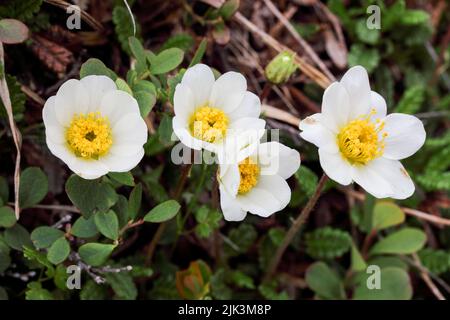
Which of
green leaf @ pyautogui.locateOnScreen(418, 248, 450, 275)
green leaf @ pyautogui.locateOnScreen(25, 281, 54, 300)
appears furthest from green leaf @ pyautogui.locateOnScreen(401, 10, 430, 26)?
green leaf @ pyautogui.locateOnScreen(25, 281, 54, 300)

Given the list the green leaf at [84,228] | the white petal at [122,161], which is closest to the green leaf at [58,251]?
the green leaf at [84,228]

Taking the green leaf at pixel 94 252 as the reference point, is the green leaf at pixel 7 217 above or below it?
above

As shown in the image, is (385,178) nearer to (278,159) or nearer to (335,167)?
(335,167)

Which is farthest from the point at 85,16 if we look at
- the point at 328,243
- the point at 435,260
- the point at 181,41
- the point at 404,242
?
the point at 435,260

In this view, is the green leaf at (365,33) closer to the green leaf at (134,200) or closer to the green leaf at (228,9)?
the green leaf at (228,9)

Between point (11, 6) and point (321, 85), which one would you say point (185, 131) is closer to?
point (11, 6)

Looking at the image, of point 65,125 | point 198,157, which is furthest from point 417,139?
point 65,125
